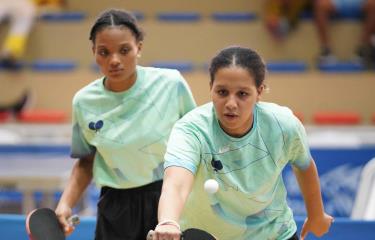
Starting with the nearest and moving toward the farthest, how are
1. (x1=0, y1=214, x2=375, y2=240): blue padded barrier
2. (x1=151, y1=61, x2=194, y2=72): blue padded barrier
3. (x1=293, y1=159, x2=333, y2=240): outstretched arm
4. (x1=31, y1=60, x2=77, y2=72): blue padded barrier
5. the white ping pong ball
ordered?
the white ping pong ball
(x1=293, y1=159, x2=333, y2=240): outstretched arm
(x1=0, y1=214, x2=375, y2=240): blue padded barrier
(x1=151, y1=61, x2=194, y2=72): blue padded barrier
(x1=31, y1=60, x2=77, y2=72): blue padded barrier

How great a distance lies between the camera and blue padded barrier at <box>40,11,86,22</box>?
24.7ft

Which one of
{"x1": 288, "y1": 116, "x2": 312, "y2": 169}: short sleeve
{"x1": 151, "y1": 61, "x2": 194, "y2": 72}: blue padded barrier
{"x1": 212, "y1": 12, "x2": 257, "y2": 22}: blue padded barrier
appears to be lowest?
{"x1": 151, "y1": 61, "x2": 194, "y2": 72}: blue padded barrier

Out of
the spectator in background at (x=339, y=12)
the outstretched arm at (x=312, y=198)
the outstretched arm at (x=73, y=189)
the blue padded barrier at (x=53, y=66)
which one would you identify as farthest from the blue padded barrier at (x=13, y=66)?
the outstretched arm at (x=312, y=198)

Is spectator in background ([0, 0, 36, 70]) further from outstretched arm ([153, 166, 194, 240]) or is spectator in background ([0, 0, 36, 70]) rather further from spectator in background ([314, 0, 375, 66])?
outstretched arm ([153, 166, 194, 240])

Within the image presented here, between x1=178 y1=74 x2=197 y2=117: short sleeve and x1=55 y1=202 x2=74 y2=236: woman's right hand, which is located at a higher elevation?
x1=178 y1=74 x2=197 y2=117: short sleeve

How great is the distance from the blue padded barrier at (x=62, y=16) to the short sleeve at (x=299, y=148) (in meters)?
5.65

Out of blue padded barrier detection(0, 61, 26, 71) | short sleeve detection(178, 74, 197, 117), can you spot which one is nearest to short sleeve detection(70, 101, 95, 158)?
short sleeve detection(178, 74, 197, 117)

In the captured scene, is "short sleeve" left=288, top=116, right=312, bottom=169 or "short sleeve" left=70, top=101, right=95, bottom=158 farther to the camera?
"short sleeve" left=70, top=101, right=95, bottom=158

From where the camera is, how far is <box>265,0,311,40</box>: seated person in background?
6.96m

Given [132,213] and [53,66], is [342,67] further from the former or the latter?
[132,213]

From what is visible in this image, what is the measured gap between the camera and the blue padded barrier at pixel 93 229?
322 cm

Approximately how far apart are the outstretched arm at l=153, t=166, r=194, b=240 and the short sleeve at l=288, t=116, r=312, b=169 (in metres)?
0.34

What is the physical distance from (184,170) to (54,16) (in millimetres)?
5912

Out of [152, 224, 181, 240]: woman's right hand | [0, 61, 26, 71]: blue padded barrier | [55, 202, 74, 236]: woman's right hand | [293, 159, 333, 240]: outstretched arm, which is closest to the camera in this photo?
[152, 224, 181, 240]: woman's right hand
